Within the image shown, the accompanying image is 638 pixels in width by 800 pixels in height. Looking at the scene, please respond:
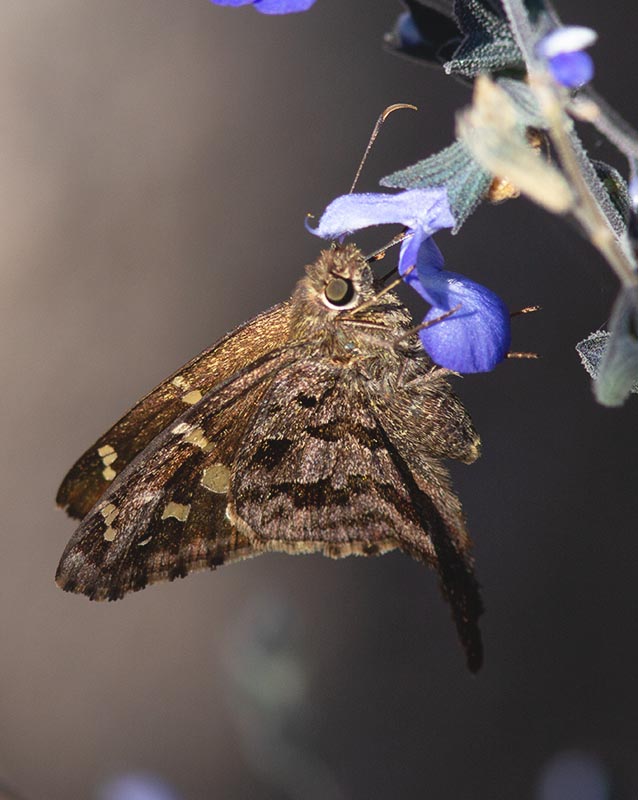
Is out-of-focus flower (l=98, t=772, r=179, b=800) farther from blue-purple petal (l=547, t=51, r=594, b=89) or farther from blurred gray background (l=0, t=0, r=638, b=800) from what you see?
blue-purple petal (l=547, t=51, r=594, b=89)

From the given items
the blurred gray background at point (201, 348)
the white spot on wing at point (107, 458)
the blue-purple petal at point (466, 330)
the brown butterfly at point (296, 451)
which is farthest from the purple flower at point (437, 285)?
the blurred gray background at point (201, 348)

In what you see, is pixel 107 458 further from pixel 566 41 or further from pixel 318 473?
pixel 566 41

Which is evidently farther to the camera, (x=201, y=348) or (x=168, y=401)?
(x=201, y=348)

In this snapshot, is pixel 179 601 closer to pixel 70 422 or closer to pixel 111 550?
pixel 70 422

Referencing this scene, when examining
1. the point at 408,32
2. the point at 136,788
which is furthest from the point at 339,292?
the point at 136,788

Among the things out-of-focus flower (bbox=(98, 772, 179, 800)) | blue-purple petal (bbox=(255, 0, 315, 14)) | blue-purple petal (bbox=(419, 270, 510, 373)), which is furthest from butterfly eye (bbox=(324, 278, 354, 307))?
out-of-focus flower (bbox=(98, 772, 179, 800))

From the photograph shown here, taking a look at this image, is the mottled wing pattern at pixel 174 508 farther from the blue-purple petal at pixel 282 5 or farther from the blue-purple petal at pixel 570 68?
the blue-purple petal at pixel 570 68
